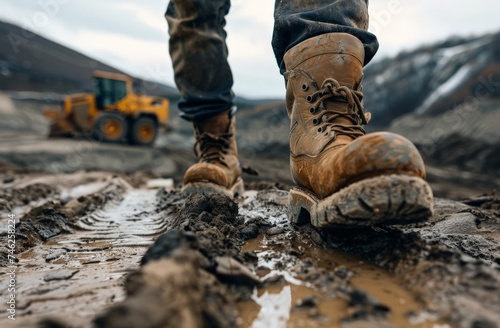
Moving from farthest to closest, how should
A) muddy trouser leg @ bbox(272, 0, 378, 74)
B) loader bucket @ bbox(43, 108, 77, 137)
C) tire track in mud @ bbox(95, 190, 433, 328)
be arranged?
loader bucket @ bbox(43, 108, 77, 137)
muddy trouser leg @ bbox(272, 0, 378, 74)
tire track in mud @ bbox(95, 190, 433, 328)

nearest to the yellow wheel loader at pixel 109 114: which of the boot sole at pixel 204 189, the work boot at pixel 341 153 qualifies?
the boot sole at pixel 204 189

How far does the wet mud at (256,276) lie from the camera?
71cm

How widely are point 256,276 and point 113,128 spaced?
33.0 ft

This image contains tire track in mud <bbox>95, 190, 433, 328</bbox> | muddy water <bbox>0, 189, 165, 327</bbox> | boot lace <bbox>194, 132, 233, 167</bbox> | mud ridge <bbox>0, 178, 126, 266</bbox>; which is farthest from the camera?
boot lace <bbox>194, 132, 233, 167</bbox>

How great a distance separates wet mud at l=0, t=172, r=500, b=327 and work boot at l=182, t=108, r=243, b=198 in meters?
0.47

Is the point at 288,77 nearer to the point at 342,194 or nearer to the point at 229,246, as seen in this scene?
the point at 342,194

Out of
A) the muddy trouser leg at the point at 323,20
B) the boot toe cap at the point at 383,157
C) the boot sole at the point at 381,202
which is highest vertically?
the muddy trouser leg at the point at 323,20

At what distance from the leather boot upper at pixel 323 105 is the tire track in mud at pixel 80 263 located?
0.64 meters

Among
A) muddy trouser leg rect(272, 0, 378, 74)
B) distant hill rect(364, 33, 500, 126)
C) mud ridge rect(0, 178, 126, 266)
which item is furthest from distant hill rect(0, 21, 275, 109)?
muddy trouser leg rect(272, 0, 378, 74)

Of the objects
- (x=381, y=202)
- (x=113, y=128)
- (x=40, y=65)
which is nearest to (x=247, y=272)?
(x=381, y=202)

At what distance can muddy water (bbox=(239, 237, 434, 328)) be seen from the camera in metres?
0.77

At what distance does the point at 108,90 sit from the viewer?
9977 millimetres

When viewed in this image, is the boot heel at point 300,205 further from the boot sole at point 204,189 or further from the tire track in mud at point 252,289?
the boot sole at point 204,189

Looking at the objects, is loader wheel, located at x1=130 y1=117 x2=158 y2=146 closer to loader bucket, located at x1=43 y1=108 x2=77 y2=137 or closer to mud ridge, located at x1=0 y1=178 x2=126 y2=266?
loader bucket, located at x1=43 y1=108 x2=77 y2=137
